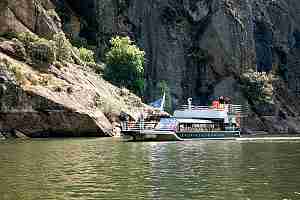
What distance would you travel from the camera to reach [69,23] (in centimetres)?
13838

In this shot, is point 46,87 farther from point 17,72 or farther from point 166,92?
point 166,92

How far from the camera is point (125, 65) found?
438 ft

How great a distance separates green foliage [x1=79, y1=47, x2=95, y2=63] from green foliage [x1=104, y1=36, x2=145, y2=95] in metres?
5.07

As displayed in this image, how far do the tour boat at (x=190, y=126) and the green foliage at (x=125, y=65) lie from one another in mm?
33541

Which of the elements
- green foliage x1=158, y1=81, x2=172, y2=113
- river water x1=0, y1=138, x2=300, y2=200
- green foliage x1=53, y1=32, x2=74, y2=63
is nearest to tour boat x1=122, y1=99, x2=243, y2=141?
green foliage x1=53, y1=32, x2=74, y2=63

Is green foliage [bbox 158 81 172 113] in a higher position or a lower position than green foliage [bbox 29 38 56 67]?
lower

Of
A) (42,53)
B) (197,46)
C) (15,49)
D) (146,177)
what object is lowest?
(146,177)

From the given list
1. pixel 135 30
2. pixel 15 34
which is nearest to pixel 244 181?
pixel 15 34

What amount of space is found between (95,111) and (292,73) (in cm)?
10106

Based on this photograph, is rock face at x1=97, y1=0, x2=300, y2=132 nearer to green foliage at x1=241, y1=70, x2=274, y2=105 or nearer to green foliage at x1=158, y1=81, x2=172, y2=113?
green foliage at x1=241, y1=70, x2=274, y2=105

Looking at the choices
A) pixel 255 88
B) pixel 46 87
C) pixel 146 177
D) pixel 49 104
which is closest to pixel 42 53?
pixel 46 87

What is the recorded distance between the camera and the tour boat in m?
88.0

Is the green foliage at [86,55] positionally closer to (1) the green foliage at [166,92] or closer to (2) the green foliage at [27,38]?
(2) the green foliage at [27,38]

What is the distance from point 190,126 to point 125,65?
1658 inches
